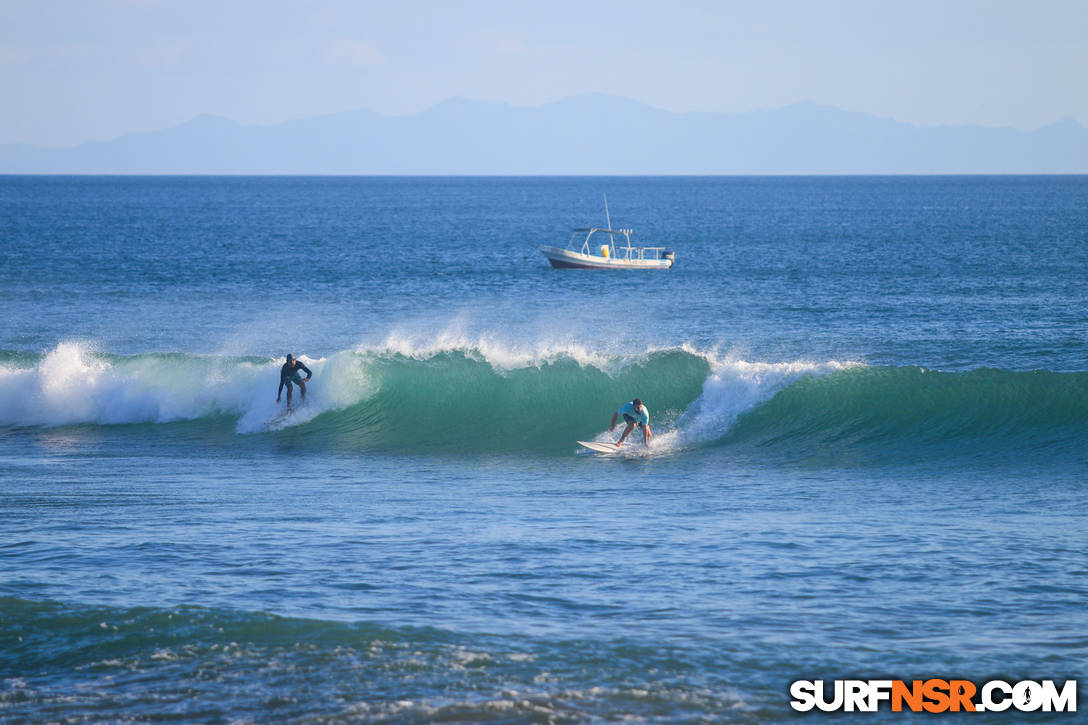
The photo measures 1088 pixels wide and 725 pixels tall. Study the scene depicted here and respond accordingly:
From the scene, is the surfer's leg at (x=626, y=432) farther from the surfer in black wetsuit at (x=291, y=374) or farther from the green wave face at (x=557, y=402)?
the surfer in black wetsuit at (x=291, y=374)

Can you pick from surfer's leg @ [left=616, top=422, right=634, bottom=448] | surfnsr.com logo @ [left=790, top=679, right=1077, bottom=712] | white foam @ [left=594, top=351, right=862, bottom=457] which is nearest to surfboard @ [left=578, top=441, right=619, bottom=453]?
surfer's leg @ [left=616, top=422, right=634, bottom=448]

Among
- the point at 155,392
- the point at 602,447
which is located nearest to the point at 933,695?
the point at 602,447

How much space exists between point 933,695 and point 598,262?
5475 centimetres

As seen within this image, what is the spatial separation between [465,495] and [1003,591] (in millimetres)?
7758

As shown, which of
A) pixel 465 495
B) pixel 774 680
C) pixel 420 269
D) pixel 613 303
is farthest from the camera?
pixel 420 269

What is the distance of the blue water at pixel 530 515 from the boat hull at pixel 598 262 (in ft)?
67.0

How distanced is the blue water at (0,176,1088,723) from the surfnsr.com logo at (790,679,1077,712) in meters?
0.16

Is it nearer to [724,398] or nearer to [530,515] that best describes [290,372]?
[724,398]

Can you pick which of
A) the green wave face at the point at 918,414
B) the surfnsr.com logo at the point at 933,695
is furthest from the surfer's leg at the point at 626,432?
the surfnsr.com logo at the point at 933,695

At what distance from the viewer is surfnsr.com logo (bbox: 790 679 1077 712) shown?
787cm

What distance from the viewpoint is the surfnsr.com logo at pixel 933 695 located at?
787 cm

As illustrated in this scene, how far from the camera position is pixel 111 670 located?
28.6ft

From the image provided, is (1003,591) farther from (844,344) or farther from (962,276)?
(962,276)

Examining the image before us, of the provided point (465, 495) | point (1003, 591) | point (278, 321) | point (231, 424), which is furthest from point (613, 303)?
point (1003, 591)
